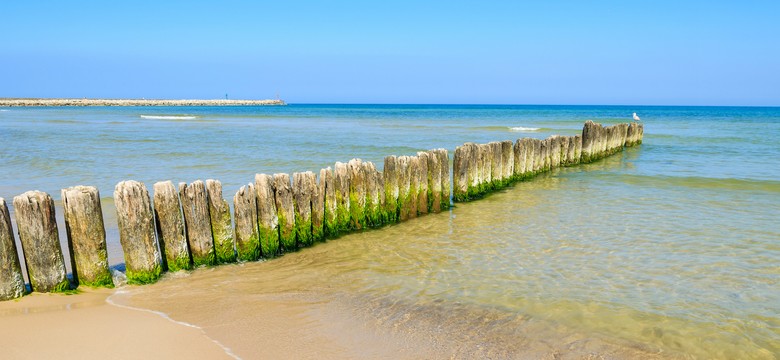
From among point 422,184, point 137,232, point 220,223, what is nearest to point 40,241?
point 137,232

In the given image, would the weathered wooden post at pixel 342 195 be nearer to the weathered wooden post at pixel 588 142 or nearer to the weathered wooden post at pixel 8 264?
the weathered wooden post at pixel 8 264

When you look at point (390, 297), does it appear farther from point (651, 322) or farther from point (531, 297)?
point (651, 322)

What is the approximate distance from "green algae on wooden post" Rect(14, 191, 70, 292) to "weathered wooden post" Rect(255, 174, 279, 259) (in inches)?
83.4

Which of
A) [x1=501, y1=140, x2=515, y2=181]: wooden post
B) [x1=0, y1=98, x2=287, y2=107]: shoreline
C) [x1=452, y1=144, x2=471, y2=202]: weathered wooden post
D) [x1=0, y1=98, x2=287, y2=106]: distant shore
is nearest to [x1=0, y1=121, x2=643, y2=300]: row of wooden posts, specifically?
[x1=452, y1=144, x2=471, y2=202]: weathered wooden post

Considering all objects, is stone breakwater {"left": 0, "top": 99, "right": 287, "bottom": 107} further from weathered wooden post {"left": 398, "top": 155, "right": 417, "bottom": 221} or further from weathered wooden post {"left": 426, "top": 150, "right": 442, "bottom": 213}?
weathered wooden post {"left": 398, "top": 155, "right": 417, "bottom": 221}

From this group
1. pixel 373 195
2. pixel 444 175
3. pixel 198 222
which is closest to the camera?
pixel 198 222

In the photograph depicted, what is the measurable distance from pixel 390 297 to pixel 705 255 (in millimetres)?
4292

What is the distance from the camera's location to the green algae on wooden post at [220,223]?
625 cm

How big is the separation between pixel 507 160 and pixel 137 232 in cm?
864

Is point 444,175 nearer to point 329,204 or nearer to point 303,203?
point 329,204

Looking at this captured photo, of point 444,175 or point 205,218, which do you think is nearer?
point 205,218

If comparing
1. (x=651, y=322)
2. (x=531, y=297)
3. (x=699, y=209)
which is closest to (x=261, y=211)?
(x=531, y=297)

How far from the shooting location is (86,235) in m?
5.48

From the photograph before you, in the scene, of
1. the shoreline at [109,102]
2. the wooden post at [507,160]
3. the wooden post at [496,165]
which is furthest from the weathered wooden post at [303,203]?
the shoreline at [109,102]
